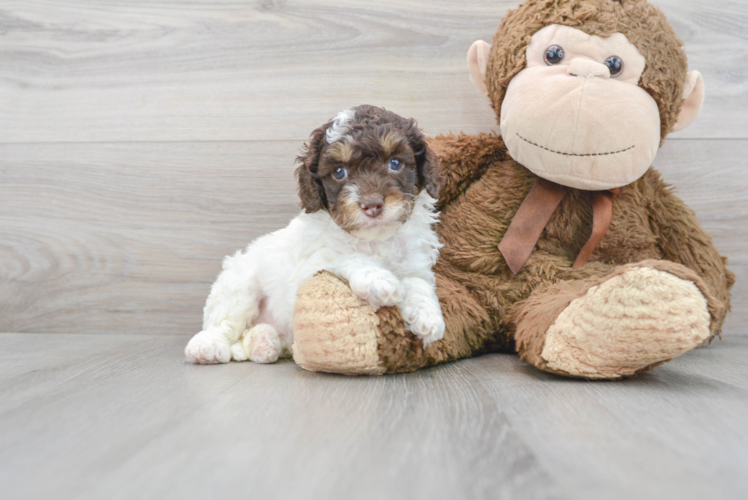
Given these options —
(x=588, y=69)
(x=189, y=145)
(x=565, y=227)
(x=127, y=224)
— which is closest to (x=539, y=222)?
(x=565, y=227)

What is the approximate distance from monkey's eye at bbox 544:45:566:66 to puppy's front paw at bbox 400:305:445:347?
0.73 metres

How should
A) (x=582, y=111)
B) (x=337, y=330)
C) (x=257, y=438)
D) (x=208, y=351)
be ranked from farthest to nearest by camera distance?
1. (x=208, y=351)
2. (x=582, y=111)
3. (x=337, y=330)
4. (x=257, y=438)

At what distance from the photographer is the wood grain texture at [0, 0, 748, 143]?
1840 millimetres

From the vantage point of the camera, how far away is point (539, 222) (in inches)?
59.1

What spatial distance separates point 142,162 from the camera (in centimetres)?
198

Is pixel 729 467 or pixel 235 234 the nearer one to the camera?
pixel 729 467

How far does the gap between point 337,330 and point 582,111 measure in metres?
0.78

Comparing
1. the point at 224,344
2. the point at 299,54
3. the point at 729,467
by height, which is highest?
the point at 299,54

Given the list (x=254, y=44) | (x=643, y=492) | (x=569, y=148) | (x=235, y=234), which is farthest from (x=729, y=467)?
(x=254, y=44)

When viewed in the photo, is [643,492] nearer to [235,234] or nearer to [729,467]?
Result: [729,467]

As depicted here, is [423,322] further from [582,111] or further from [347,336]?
[582,111]

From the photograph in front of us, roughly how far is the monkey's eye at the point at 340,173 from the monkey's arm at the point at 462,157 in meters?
0.40

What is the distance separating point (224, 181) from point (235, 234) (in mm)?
194

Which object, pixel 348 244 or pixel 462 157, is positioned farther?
pixel 462 157
